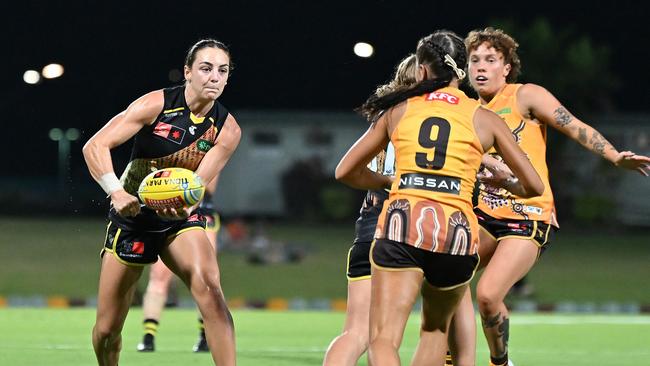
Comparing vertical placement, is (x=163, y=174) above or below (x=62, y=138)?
below

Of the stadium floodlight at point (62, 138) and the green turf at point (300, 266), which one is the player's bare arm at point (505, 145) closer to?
the green turf at point (300, 266)

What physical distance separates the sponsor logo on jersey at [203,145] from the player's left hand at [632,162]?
8.63 feet

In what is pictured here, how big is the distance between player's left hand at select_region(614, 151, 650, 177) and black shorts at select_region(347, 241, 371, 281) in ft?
5.88

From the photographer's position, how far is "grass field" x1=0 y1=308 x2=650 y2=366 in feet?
38.5

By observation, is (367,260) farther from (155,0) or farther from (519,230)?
(155,0)

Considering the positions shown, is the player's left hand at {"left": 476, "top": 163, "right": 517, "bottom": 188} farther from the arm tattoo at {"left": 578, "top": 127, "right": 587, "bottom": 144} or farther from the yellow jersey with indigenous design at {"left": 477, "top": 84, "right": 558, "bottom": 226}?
the arm tattoo at {"left": 578, "top": 127, "right": 587, "bottom": 144}

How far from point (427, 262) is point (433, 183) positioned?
16.3 inches

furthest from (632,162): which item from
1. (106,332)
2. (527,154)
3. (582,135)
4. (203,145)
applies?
(106,332)

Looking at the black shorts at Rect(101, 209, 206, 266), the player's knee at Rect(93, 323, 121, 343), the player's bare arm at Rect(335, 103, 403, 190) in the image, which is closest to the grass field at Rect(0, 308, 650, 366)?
the player's knee at Rect(93, 323, 121, 343)

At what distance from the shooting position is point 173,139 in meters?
8.62

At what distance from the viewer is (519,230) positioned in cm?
920

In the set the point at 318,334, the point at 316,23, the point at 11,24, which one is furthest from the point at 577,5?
the point at 318,334

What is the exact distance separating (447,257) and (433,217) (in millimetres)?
224

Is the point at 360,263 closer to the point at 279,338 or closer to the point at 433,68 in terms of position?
the point at 433,68
